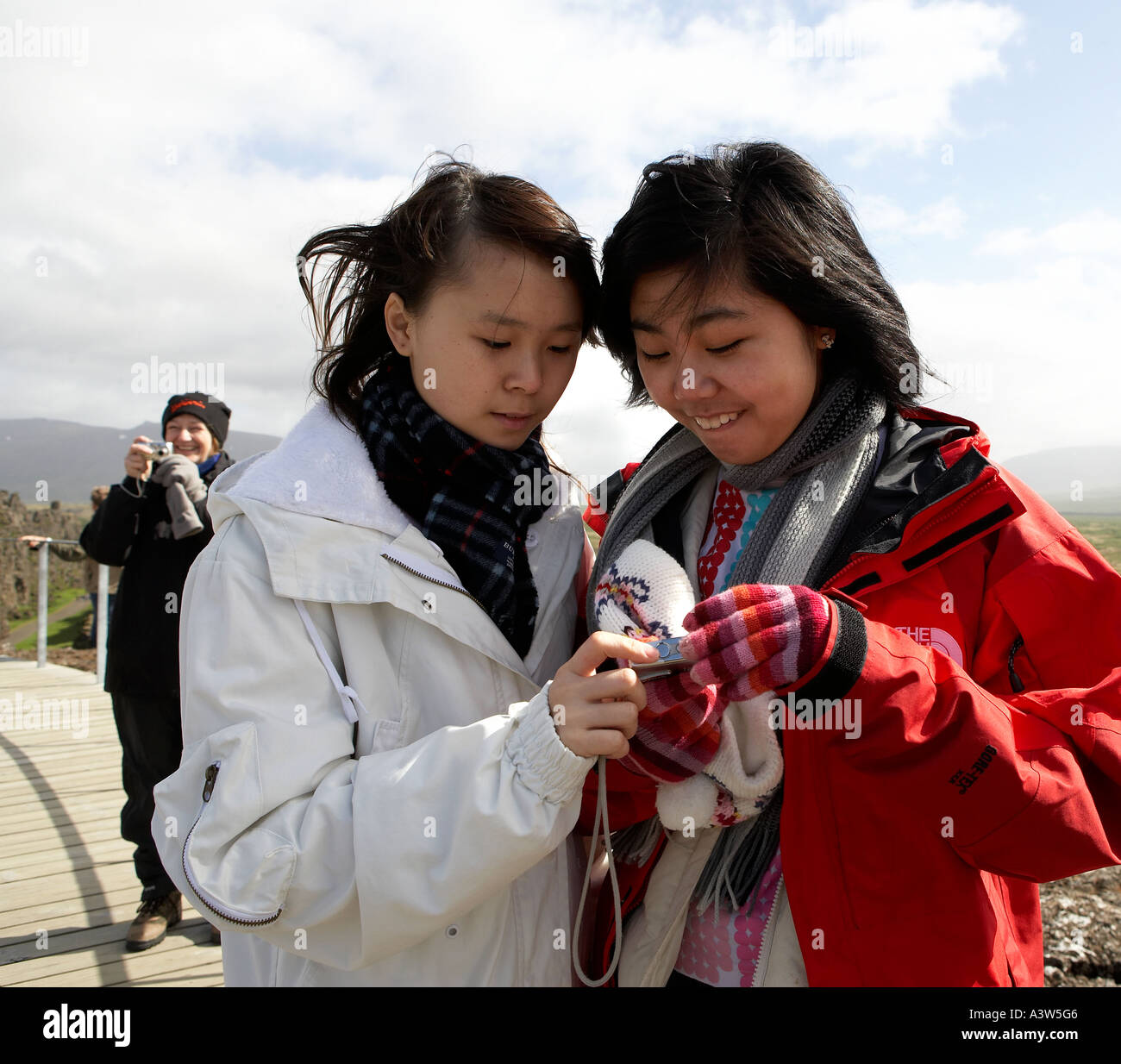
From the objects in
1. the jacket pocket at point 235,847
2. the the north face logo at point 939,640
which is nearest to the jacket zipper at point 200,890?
the jacket pocket at point 235,847

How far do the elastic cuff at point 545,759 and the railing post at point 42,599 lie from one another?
750 cm

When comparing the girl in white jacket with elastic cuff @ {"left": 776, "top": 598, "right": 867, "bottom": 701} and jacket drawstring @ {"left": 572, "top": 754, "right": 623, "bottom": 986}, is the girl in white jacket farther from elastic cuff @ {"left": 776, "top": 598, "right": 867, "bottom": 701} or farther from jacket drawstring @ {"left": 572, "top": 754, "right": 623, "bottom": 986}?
elastic cuff @ {"left": 776, "top": 598, "right": 867, "bottom": 701}

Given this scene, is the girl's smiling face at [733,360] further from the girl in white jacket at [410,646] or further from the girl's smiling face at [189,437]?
the girl's smiling face at [189,437]

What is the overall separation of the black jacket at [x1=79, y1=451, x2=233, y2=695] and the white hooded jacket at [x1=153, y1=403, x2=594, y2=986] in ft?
8.07

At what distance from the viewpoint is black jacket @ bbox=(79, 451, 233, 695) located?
12.7 ft

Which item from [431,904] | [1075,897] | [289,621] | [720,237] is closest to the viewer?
[431,904]

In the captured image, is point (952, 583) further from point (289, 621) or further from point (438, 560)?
point (289, 621)

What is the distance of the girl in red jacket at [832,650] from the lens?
132 cm

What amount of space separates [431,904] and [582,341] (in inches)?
45.7

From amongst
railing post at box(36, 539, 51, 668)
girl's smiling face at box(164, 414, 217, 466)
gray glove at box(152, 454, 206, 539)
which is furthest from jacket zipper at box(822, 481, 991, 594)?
railing post at box(36, 539, 51, 668)

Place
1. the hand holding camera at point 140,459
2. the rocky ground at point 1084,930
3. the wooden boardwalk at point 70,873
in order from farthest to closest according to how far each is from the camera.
A: 1. the hand holding camera at point 140,459
2. the wooden boardwalk at point 70,873
3. the rocky ground at point 1084,930

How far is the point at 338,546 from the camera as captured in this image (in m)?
1.57
